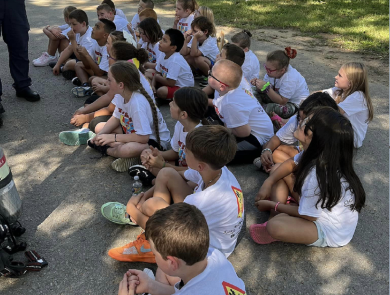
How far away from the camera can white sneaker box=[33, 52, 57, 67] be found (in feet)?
20.1

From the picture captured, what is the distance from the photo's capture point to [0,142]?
407 centimetres

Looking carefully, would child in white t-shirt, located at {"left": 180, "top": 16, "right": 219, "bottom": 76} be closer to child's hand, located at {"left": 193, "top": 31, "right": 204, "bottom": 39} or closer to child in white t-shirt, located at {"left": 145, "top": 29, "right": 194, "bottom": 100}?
child's hand, located at {"left": 193, "top": 31, "right": 204, "bottom": 39}

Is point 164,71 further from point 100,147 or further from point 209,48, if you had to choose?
Result: point 100,147

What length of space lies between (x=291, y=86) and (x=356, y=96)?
0.85 meters

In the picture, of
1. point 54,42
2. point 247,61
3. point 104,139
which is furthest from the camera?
point 54,42

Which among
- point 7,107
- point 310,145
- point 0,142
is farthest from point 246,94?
point 7,107

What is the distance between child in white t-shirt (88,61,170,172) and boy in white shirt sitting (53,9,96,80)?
216 centimetres

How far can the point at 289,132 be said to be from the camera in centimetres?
358

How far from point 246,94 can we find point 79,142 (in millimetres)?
1805

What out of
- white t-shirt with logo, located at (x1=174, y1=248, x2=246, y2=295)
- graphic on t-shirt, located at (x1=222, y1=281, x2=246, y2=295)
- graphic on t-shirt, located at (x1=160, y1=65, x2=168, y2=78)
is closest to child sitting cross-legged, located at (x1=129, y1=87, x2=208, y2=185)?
white t-shirt with logo, located at (x1=174, y1=248, x2=246, y2=295)

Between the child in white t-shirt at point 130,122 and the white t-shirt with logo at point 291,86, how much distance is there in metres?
1.63

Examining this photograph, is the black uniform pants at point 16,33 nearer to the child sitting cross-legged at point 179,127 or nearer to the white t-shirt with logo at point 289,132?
the child sitting cross-legged at point 179,127

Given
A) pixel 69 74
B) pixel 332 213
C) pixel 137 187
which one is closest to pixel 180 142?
pixel 137 187

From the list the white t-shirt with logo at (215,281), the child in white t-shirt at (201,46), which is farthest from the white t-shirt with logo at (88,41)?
the white t-shirt with logo at (215,281)
